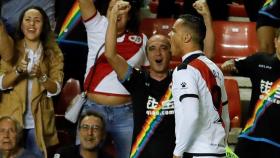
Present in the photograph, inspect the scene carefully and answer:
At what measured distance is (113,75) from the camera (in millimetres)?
5285

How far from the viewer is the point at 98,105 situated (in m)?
5.25

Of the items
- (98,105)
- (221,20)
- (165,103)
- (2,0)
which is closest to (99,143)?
(98,105)

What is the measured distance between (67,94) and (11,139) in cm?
117

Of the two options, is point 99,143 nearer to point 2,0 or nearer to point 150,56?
point 150,56

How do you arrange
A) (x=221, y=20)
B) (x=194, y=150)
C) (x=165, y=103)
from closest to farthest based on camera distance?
(x=194, y=150)
(x=165, y=103)
(x=221, y=20)

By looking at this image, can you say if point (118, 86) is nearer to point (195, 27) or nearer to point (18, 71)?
point (18, 71)

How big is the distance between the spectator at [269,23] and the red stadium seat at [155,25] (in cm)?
158

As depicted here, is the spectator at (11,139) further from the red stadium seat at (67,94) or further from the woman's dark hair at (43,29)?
the red stadium seat at (67,94)

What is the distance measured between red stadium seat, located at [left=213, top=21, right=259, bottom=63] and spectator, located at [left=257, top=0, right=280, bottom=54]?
1.43 meters

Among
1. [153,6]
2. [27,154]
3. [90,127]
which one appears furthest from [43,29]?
[153,6]

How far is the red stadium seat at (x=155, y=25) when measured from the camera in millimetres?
7445

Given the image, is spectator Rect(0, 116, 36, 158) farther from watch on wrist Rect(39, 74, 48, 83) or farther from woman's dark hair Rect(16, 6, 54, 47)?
woman's dark hair Rect(16, 6, 54, 47)

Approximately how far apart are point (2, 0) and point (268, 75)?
2.32m

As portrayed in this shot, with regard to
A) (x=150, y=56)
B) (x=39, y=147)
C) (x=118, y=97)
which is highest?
(x=150, y=56)
